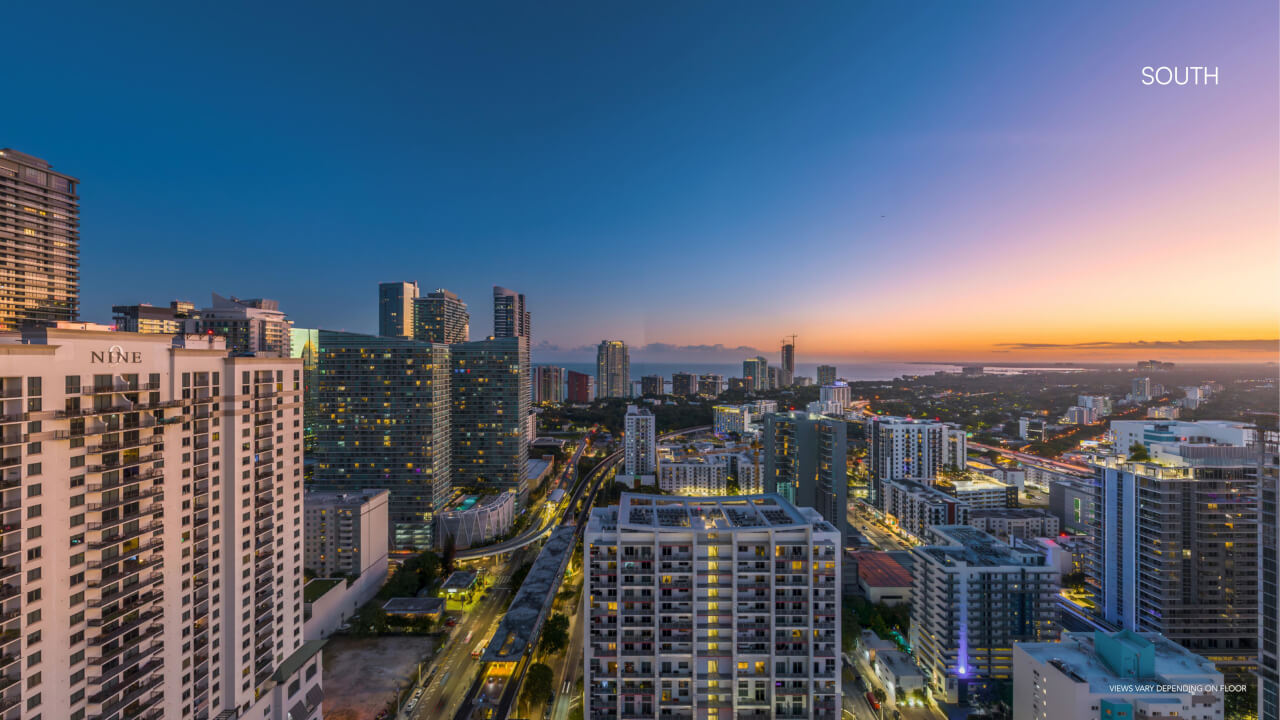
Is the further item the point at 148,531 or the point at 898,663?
the point at 898,663

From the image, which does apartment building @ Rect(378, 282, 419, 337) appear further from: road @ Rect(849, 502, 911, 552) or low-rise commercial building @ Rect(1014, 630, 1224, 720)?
low-rise commercial building @ Rect(1014, 630, 1224, 720)

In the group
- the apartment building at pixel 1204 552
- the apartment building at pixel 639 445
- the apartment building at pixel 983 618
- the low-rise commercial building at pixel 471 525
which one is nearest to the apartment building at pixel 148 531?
the low-rise commercial building at pixel 471 525

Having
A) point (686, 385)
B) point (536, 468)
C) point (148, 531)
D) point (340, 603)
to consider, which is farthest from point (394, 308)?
point (148, 531)

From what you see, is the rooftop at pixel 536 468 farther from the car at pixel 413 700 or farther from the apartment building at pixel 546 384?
the apartment building at pixel 546 384

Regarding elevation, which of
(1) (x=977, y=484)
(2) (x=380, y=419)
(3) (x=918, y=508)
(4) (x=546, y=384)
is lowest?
(3) (x=918, y=508)

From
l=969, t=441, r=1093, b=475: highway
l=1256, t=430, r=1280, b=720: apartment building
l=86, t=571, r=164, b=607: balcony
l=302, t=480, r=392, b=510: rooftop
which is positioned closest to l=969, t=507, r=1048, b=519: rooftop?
l=969, t=441, r=1093, b=475: highway

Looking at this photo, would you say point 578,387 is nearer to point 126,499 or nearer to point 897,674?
point 897,674

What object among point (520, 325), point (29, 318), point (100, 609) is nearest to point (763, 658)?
point (100, 609)

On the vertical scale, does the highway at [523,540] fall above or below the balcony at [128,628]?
below
